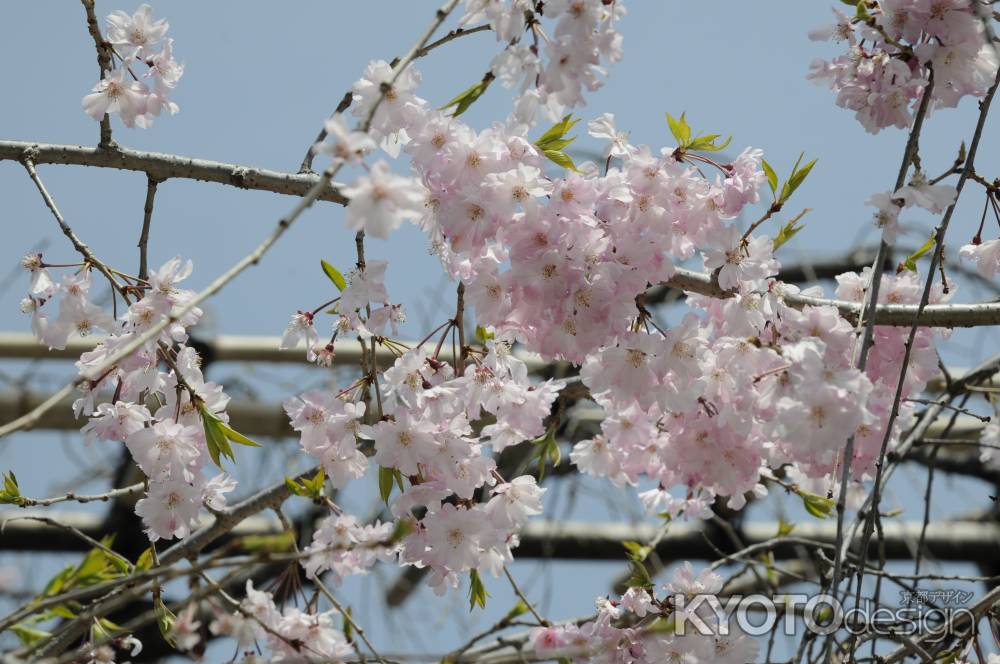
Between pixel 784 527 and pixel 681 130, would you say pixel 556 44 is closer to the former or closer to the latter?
pixel 681 130

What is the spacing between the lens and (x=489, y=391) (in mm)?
1845

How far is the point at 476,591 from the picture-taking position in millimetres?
2029

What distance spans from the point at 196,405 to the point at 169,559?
17.9 inches

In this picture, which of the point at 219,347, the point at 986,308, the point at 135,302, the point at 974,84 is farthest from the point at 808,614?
the point at 219,347

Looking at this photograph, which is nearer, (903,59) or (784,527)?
(903,59)

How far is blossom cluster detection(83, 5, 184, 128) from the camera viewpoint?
6.54 feet

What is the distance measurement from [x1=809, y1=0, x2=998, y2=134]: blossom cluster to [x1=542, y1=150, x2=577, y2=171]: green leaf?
49cm

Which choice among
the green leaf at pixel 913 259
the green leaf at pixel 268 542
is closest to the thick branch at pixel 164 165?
the green leaf at pixel 268 542

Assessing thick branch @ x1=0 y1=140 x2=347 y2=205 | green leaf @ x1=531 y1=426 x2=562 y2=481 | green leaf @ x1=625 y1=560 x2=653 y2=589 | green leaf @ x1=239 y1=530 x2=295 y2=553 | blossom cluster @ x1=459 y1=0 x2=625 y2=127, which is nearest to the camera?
green leaf @ x1=239 y1=530 x2=295 y2=553

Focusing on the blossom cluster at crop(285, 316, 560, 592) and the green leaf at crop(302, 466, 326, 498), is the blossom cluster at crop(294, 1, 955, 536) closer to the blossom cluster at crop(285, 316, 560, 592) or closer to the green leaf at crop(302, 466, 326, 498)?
the blossom cluster at crop(285, 316, 560, 592)

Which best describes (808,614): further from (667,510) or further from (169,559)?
(169,559)

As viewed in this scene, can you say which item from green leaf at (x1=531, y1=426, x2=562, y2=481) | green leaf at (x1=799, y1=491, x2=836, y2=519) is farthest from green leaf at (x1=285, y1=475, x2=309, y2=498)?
green leaf at (x1=799, y1=491, x2=836, y2=519)

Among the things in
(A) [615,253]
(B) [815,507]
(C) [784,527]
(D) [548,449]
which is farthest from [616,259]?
(C) [784,527]

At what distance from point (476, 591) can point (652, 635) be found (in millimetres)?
342
